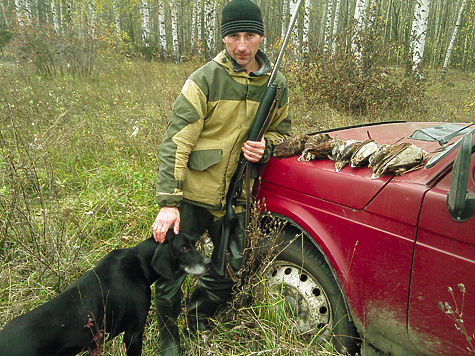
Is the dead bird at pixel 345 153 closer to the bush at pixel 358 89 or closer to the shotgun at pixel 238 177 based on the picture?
the shotgun at pixel 238 177

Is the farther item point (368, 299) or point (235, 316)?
point (235, 316)

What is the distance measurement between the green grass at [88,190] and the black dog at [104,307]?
0.34m

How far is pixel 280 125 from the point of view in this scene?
2.55 metres

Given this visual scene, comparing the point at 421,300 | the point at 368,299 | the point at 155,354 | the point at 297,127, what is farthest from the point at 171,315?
the point at 297,127

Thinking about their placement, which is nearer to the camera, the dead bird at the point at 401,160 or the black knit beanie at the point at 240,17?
the dead bird at the point at 401,160

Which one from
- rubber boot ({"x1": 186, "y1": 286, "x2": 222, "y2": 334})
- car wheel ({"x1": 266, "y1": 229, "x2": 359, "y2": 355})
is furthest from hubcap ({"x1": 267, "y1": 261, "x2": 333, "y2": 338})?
rubber boot ({"x1": 186, "y1": 286, "x2": 222, "y2": 334})

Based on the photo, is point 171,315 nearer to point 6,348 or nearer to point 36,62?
point 6,348

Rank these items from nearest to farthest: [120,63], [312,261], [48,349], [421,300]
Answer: [421,300], [48,349], [312,261], [120,63]

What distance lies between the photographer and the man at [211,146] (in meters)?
2.09

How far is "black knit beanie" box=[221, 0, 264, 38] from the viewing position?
204cm

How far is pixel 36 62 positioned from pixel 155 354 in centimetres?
888

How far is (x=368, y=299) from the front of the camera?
1.75m

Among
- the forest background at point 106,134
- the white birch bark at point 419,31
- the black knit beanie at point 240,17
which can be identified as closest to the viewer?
the black knit beanie at point 240,17

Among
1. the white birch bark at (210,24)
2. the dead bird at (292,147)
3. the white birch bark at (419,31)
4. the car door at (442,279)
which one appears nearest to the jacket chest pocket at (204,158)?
the dead bird at (292,147)
